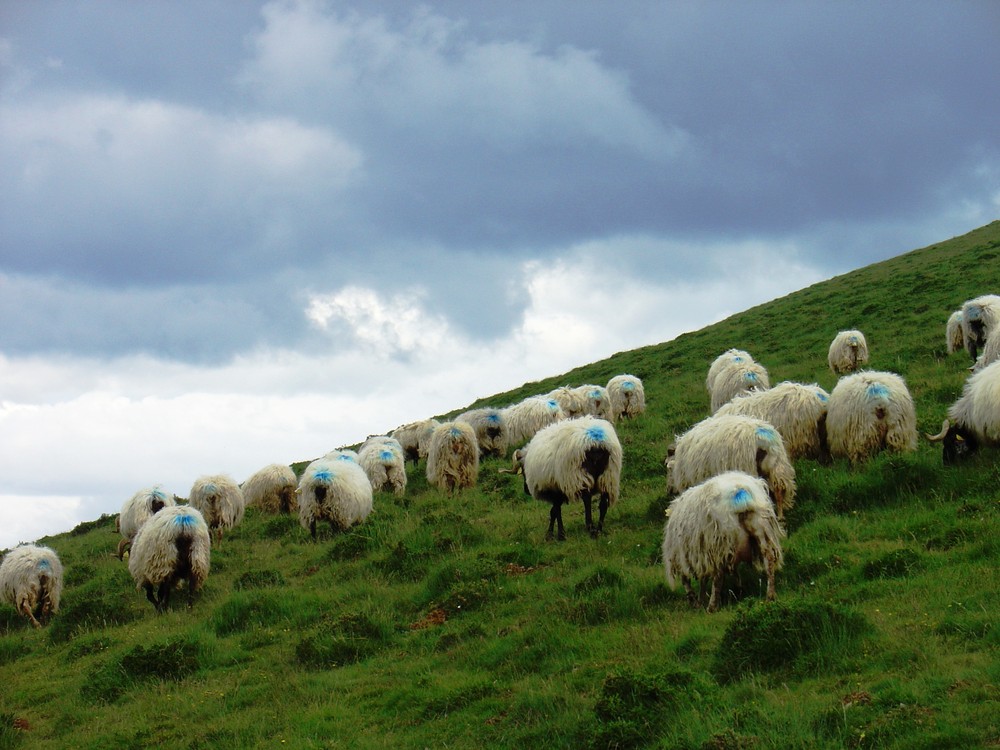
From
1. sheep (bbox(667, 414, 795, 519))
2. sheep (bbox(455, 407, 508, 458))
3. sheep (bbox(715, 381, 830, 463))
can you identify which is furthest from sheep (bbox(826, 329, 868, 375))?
sheep (bbox(667, 414, 795, 519))

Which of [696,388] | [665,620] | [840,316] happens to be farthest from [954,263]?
[665,620]

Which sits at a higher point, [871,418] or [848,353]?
[848,353]

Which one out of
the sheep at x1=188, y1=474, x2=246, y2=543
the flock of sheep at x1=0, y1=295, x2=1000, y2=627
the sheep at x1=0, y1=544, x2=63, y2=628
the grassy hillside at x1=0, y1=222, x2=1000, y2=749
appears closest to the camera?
the grassy hillside at x1=0, y1=222, x2=1000, y2=749

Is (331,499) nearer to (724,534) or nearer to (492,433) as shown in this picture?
(492,433)

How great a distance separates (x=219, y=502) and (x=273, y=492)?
3.02 m

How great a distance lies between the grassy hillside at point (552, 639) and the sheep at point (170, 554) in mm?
500

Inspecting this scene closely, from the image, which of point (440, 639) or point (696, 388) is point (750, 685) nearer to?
point (440, 639)

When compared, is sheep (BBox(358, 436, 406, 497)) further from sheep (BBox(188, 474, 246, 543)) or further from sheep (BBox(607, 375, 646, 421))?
sheep (BBox(607, 375, 646, 421))

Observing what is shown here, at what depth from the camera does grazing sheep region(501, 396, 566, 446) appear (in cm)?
2339

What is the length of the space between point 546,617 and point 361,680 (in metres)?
2.16

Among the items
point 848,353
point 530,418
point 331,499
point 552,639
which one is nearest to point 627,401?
point 530,418

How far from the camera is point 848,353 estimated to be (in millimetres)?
24344

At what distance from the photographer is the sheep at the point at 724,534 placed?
888 centimetres

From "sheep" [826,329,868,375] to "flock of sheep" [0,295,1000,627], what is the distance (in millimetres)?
3114
